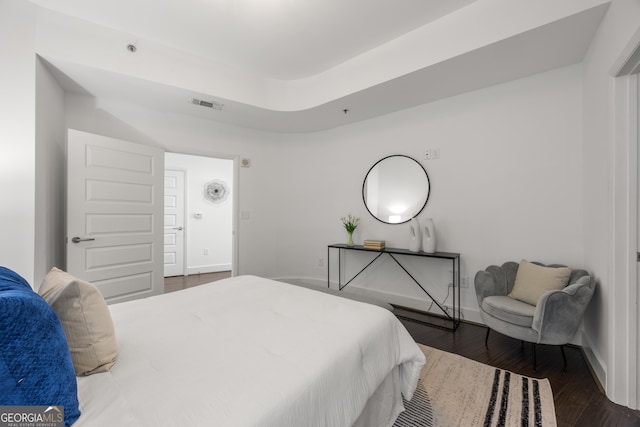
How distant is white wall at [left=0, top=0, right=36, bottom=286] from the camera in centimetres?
207

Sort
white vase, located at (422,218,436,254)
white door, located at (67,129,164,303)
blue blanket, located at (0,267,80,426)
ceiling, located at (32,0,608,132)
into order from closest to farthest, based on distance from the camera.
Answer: blue blanket, located at (0,267,80,426) < ceiling, located at (32,0,608,132) < white door, located at (67,129,164,303) < white vase, located at (422,218,436,254)

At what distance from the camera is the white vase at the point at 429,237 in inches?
116

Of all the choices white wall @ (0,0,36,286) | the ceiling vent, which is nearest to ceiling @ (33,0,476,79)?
white wall @ (0,0,36,286)

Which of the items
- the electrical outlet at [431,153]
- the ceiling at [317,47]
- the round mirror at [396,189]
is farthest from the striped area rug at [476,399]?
the ceiling at [317,47]

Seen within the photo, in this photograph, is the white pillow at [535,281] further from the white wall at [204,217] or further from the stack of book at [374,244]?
the white wall at [204,217]

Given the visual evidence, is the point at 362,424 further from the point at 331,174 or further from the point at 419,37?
the point at 331,174

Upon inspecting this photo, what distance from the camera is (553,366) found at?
2.04 m

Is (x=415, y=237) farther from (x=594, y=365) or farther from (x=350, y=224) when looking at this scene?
(x=594, y=365)

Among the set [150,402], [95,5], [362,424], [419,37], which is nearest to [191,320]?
[150,402]

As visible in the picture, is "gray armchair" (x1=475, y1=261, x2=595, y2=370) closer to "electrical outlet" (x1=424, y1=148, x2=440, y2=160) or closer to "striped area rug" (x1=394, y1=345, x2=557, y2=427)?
"striped area rug" (x1=394, y1=345, x2=557, y2=427)

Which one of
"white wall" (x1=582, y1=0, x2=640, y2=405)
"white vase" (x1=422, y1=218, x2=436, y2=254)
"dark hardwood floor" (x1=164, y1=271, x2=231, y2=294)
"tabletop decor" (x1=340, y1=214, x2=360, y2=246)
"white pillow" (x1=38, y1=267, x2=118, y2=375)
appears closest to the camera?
"white pillow" (x1=38, y1=267, x2=118, y2=375)

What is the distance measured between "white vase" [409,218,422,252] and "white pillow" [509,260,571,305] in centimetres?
92

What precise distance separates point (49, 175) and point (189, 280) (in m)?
2.75

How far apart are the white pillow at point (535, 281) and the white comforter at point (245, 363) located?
4.52 feet
